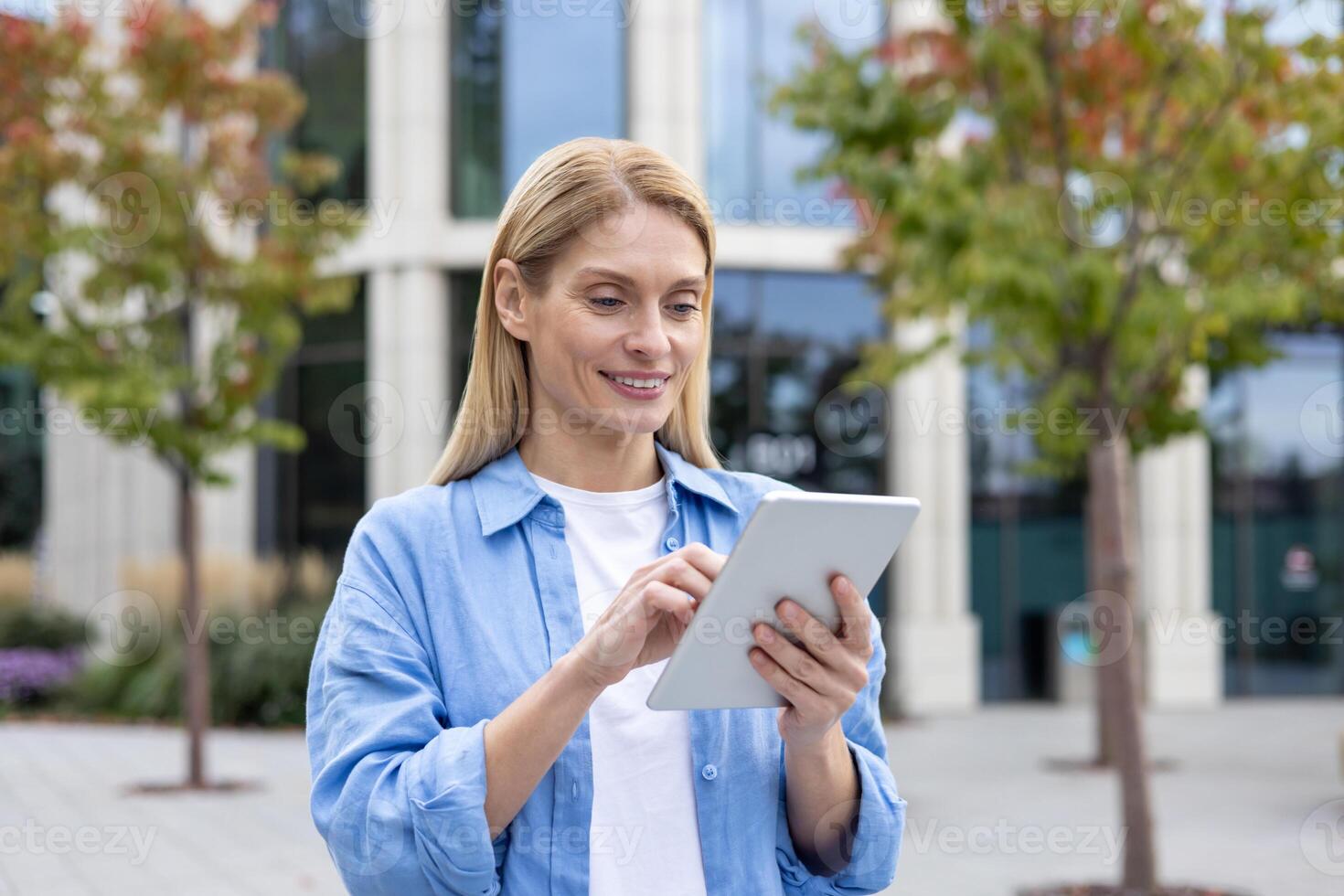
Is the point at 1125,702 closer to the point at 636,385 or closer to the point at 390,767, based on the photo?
the point at 636,385

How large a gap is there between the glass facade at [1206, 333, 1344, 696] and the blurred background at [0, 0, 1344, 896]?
0.12ft

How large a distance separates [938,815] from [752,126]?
9.35 metres

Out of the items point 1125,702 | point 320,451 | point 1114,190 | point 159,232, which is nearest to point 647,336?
point 1125,702

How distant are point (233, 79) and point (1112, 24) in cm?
691

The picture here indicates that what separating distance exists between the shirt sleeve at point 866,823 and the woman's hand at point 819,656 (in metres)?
0.21

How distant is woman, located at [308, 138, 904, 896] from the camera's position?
1.77 m

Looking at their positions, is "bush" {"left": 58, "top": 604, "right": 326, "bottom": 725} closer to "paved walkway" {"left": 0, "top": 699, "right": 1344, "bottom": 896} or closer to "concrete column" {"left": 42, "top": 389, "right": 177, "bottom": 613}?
"paved walkway" {"left": 0, "top": 699, "right": 1344, "bottom": 896}

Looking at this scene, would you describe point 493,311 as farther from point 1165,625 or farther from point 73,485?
point 73,485

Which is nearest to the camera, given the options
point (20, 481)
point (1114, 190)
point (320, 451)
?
point (1114, 190)

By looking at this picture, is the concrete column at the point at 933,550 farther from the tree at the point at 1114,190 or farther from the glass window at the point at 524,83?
the tree at the point at 1114,190

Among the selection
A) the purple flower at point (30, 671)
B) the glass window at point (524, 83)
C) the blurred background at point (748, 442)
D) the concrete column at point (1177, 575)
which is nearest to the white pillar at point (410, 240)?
the blurred background at point (748, 442)

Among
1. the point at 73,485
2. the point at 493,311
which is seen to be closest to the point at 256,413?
the point at 73,485

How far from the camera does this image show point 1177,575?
1752 cm

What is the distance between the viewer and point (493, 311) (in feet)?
6.97
